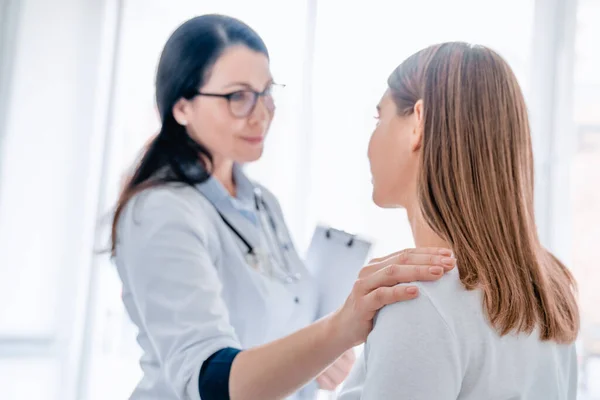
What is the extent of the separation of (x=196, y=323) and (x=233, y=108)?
21.2 inches

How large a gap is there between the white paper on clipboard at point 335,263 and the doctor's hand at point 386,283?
498mm

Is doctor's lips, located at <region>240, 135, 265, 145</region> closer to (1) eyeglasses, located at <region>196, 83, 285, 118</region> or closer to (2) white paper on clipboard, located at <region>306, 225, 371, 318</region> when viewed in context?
(1) eyeglasses, located at <region>196, 83, 285, 118</region>

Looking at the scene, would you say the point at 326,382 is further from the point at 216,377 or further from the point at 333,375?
the point at 216,377

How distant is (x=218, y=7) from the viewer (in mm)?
2818

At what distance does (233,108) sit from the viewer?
58.7 inches

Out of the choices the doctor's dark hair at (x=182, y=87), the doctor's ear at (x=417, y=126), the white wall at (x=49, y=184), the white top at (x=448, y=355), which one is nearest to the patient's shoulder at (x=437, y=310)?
the white top at (x=448, y=355)

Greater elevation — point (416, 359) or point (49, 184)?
point (49, 184)

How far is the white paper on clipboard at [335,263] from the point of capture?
1.50 meters

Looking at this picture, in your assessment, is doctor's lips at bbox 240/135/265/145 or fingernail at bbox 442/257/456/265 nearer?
fingernail at bbox 442/257/456/265

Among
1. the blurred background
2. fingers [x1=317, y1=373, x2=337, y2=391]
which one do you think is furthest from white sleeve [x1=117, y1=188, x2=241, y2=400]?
the blurred background

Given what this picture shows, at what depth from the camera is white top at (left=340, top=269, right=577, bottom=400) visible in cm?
80

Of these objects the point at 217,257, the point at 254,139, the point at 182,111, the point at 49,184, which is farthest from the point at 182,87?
the point at 49,184

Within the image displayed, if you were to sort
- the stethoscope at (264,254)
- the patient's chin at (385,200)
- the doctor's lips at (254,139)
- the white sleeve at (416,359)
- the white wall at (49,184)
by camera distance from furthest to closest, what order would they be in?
the white wall at (49,184)
the doctor's lips at (254,139)
the stethoscope at (264,254)
the patient's chin at (385,200)
the white sleeve at (416,359)

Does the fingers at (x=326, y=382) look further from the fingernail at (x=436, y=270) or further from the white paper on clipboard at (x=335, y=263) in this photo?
the fingernail at (x=436, y=270)
